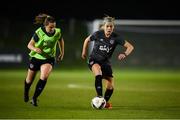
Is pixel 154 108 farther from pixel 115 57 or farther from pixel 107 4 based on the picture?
pixel 107 4

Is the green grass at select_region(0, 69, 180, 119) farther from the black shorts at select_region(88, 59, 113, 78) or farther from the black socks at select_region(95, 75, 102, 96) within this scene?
the black shorts at select_region(88, 59, 113, 78)

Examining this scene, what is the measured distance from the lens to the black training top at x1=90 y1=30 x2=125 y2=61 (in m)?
9.09

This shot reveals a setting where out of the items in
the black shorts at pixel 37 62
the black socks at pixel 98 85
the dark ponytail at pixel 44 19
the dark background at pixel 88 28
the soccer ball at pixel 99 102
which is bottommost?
the dark background at pixel 88 28

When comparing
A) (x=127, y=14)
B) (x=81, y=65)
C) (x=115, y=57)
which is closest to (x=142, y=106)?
(x=115, y=57)

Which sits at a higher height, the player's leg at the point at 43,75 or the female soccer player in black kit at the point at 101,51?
the female soccer player in black kit at the point at 101,51

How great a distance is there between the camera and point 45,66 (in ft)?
30.8

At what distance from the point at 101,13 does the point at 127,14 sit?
1.33m

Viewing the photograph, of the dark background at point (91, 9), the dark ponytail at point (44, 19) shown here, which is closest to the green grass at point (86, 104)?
the dark ponytail at point (44, 19)

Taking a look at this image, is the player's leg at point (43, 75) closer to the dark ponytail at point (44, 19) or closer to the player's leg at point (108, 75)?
the dark ponytail at point (44, 19)

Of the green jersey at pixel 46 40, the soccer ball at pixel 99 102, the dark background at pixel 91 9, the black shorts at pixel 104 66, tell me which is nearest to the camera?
the soccer ball at pixel 99 102

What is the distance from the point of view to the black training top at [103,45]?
909cm

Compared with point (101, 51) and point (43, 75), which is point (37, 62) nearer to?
point (43, 75)

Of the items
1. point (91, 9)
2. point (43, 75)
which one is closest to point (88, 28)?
point (91, 9)

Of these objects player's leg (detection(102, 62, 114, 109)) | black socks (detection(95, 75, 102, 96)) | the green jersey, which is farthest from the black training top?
the green jersey
